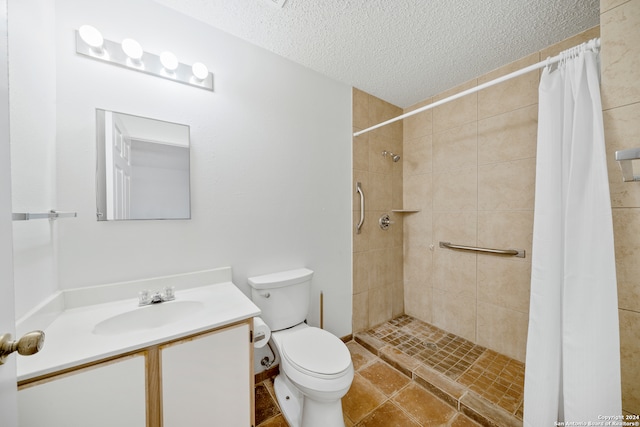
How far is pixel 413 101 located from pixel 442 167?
753 mm

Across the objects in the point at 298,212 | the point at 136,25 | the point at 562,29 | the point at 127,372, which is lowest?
the point at 127,372

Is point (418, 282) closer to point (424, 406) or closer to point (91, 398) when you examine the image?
point (424, 406)

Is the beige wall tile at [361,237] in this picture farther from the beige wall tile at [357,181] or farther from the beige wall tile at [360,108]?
the beige wall tile at [360,108]

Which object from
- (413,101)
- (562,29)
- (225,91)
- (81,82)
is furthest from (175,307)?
(562,29)

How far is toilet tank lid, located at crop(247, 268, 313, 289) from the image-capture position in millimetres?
1468

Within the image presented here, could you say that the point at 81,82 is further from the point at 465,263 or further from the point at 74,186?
the point at 465,263

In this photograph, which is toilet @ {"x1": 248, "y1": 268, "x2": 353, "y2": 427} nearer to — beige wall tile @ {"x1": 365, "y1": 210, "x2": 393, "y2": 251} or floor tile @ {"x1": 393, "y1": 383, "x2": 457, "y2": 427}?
floor tile @ {"x1": 393, "y1": 383, "x2": 457, "y2": 427}

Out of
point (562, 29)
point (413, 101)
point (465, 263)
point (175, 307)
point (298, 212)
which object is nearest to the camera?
point (175, 307)

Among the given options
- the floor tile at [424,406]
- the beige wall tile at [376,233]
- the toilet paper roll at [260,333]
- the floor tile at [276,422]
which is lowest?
the floor tile at [276,422]

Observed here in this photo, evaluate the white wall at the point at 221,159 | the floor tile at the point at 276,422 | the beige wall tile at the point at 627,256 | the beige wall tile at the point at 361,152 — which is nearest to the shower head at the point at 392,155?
the beige wall tile at the point at 361,152

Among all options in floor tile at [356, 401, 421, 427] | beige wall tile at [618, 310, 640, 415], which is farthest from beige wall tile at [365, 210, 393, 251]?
beige wall tile at [618, 310, 640, 415]

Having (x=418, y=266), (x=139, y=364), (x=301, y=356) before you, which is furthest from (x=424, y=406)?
(x=139, y=364)

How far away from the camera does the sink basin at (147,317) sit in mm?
1046

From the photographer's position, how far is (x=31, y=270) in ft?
2.85
